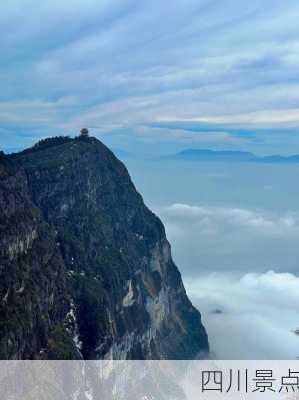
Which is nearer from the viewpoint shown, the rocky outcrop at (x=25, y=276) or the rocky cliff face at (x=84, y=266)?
the rocky outcrop at (x=25, y=276)

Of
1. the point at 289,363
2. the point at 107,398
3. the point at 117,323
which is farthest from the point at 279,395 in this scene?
the point at 107,398

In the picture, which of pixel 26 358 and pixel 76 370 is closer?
pixel 26 358

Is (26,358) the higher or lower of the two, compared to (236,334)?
lower

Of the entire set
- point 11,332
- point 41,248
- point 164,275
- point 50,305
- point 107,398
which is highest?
point 164,275

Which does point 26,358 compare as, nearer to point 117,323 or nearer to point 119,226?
point 117,323

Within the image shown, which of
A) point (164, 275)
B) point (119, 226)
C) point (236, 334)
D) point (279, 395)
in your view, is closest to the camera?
point (279, 395)

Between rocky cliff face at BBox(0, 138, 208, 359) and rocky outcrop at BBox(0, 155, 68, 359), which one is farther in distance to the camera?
rocky cliff face at BBox(0, 138, 208, 359)

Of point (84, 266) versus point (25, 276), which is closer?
point (25, 276)

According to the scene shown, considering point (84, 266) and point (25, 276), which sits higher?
point (84, 266)
